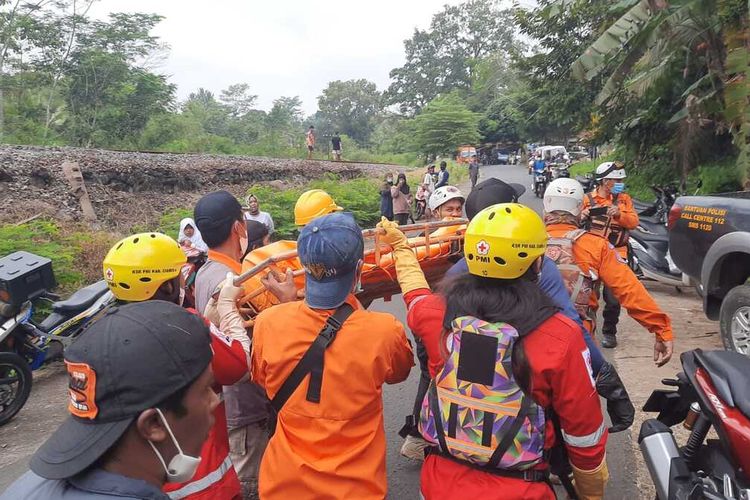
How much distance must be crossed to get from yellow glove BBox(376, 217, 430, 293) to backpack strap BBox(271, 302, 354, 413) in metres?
0.72

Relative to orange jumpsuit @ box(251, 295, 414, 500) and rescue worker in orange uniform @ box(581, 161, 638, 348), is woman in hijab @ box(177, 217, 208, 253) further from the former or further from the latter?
orange jumpsuit @ box(251, 295, 414, 500)

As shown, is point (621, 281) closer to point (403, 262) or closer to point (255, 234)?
point (403, 262)

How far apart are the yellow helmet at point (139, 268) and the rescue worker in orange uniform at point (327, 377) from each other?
1.81ft

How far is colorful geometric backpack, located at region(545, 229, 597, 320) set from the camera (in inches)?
119

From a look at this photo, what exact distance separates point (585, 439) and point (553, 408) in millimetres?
190

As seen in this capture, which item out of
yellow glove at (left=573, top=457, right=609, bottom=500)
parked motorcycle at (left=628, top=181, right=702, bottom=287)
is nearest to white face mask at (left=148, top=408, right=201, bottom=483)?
yellow glove at (left=573, top=457, right=609, bottom=500)


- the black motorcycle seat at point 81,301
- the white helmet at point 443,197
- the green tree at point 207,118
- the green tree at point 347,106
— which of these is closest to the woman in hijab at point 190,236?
the black motorcycle seat at point 81,301

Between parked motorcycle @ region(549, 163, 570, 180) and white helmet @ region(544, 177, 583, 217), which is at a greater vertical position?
white helmet @ region(544, 177, 583, 217)

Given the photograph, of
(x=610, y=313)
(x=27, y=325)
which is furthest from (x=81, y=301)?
(x=610, y=313)

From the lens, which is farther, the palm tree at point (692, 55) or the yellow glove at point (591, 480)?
the palm tree at point (692, 55)

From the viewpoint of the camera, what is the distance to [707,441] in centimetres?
235

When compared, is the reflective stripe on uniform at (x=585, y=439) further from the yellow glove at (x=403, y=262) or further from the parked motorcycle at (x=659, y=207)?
the parked motorcycle at (x=659, y=207)

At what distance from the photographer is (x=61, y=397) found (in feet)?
16.9

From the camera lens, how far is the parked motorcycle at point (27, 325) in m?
4.50
